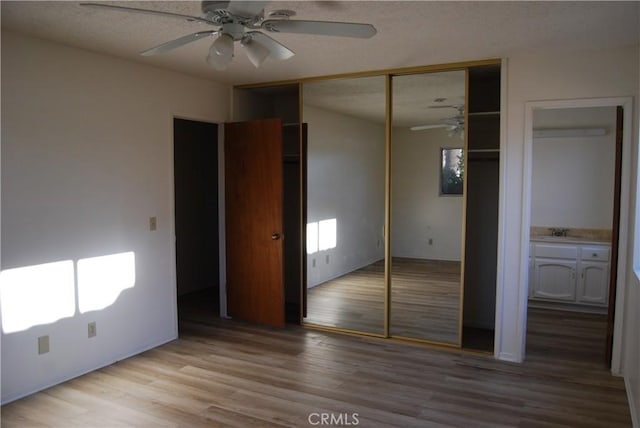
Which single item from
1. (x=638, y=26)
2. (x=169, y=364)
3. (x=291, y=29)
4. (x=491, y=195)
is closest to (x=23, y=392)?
(x=169, y=364)

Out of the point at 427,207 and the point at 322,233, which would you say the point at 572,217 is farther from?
the point at 322,233

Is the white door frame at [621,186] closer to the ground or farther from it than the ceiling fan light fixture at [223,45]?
closer to the ground

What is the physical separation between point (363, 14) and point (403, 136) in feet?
5.74

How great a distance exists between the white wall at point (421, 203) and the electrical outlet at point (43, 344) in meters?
2.87

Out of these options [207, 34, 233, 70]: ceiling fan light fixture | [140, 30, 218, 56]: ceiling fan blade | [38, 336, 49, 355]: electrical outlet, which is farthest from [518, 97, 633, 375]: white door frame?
[38, 336, 49, 355]: electrical outlet

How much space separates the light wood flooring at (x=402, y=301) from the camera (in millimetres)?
4277

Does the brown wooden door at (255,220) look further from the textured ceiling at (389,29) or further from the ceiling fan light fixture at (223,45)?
the ceiling fan light fixture at (223,45)

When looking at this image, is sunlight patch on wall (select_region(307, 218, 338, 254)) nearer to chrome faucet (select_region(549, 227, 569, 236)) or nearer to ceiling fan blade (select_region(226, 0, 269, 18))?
chrome faucet (select_region(549, 227, 569, 236))

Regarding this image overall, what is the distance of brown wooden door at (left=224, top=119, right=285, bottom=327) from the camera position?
4.64m

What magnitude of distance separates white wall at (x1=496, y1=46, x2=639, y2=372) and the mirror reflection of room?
1.10m

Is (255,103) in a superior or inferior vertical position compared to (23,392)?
superior

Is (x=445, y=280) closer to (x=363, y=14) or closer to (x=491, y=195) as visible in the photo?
(x=491, y=195)

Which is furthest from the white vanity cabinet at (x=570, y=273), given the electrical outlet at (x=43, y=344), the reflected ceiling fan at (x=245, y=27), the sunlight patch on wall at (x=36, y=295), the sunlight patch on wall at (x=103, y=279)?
the electrical outlet at (x=43, y=344)

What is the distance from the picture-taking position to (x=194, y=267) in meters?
6.32
